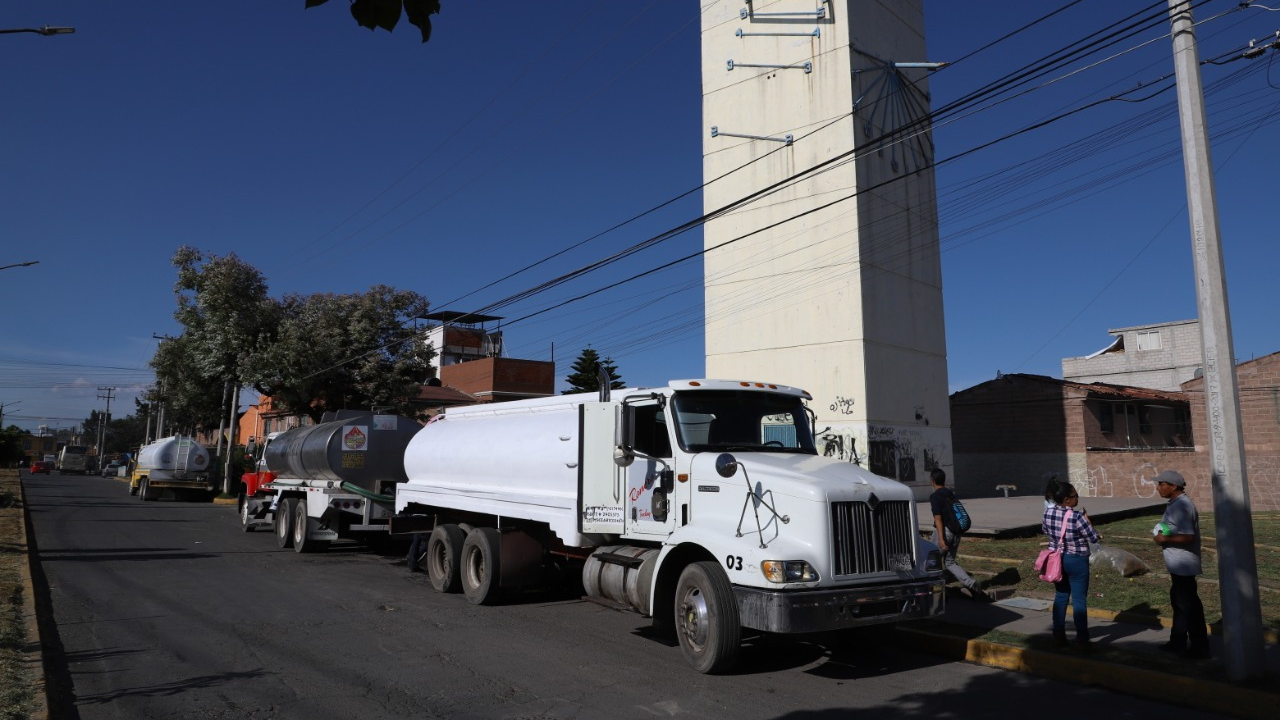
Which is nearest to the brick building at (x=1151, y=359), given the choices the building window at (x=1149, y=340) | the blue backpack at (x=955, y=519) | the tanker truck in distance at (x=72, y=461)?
the building window at (x=1149, y=340)

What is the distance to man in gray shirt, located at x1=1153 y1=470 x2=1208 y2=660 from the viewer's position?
7070 millimetres

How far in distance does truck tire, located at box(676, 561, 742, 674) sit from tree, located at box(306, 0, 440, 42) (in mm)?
5339

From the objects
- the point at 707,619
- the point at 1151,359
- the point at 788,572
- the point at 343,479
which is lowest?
the point at 707,619

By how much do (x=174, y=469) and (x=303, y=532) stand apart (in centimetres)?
2338

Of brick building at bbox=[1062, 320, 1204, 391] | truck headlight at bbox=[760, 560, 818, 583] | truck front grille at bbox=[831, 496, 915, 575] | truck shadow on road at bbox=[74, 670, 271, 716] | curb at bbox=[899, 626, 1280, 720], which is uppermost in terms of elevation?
brick building at bbox=[1062, 320, 1204, 391]

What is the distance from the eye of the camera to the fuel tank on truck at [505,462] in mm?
9719

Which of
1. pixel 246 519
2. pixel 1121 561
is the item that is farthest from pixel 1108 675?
pixel 246 519

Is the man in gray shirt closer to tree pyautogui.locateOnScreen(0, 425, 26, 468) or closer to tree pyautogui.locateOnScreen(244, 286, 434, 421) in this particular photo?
tree pyautogui.locateOnScreen(244, 286, 434, 421)

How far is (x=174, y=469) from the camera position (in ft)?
117

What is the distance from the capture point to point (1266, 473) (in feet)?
83.9

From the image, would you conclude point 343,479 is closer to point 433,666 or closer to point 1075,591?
point 433,666

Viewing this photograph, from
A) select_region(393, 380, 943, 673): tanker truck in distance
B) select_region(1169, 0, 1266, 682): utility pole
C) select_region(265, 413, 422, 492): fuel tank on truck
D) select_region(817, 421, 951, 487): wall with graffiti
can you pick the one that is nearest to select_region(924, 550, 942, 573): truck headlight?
select_region(393, 380, 943, 673): tanker truck in distance

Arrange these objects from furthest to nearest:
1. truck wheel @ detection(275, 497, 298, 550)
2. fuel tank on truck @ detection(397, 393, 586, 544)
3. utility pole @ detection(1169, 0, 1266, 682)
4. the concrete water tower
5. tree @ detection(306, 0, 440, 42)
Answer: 1. the concrete water tower
2. truck wheel @ detection(275, 497, 298, 550)
3. fuel tank on truck @ detection(397, 393, 586, 544)
4. utility pole @ detection(1169, 0, 1266, 682)
5. tree @ detection(306, 0, 440, 42)

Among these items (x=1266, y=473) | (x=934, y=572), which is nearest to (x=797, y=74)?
(x=1266, y=473)
